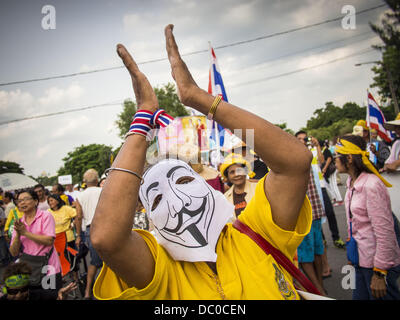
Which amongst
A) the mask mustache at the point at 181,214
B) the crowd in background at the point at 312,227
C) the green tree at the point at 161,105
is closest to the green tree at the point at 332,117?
the green tree at the point at 161,105

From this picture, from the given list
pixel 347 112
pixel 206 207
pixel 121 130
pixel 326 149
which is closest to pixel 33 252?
pixel 206 207

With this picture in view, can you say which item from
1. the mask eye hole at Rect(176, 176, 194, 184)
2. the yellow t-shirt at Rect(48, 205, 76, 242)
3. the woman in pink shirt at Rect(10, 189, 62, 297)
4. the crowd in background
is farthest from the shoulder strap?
the yellow t-shirt at Rect(48, 205, 76, 242)

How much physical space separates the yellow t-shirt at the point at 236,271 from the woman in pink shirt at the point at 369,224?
56.2 inches

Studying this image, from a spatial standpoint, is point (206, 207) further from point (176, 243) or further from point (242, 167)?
point (242, 167)

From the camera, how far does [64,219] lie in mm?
5527

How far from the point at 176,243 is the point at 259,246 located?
43cm

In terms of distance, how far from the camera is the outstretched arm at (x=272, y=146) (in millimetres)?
1172

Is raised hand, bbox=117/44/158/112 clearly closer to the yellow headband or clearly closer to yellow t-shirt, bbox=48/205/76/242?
the yellow headband

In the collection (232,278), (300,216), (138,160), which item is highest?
(138,160)

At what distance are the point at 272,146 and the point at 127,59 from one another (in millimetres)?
774

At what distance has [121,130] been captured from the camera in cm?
3388

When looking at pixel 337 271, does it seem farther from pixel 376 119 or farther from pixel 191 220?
pixel 191 220

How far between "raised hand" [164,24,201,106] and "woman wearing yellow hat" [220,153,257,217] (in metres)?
2.34

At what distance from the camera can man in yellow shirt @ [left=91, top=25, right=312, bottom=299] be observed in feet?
3.51
